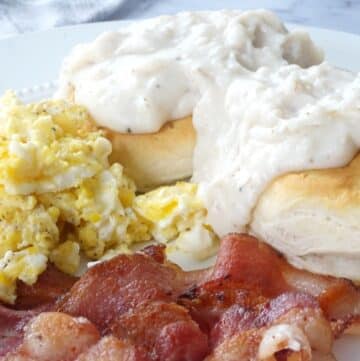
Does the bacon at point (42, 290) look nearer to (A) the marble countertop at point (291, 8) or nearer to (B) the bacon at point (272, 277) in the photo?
(B) the bacon at point (272, 277)

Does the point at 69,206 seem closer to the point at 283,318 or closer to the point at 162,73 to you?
the point at 162,73

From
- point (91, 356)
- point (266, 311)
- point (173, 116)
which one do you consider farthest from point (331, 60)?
point (91, 356)

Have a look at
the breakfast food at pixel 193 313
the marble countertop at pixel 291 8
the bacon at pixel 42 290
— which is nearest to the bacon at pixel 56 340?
the breakfast food at pixel 193 313

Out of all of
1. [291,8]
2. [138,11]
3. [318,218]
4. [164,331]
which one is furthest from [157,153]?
[291,8]

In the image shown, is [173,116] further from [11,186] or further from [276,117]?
[11,186]

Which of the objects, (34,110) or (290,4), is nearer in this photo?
(34,110)

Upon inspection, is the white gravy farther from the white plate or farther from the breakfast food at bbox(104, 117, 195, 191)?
the white plate

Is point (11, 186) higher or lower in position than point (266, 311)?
higher

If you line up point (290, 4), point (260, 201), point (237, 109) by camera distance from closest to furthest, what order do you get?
point (260, 201) → point (237, 109) → point (290, 4)
